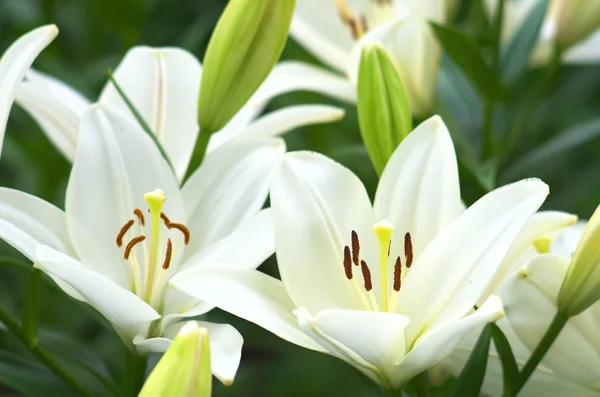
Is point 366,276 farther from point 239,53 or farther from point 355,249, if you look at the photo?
point 239,53

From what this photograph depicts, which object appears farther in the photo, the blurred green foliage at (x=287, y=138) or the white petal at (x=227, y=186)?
the blurred green foliage at (x=287, y=138)

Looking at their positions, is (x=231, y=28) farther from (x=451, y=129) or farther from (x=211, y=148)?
(x=451, y=129)

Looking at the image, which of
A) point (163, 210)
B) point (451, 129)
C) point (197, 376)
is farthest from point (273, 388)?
point (197, 376)

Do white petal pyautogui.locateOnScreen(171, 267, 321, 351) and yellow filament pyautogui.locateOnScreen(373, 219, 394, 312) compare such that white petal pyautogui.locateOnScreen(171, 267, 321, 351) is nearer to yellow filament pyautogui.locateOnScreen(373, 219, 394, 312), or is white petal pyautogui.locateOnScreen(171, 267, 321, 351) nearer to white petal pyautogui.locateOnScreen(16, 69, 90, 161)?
yellow filament pyautogui.locateOnScreen(373, 219, 394, 312)

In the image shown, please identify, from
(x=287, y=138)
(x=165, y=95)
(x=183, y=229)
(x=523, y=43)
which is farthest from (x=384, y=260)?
(x=287, y=138)

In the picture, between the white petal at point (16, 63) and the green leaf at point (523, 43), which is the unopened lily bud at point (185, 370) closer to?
the white petal at point (16, 63)

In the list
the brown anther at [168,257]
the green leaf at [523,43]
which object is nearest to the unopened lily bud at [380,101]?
the brown anther at [168,257]

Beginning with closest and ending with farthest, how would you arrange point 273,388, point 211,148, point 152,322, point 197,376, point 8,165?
point 197,376
point 152,322
point 211,148
point 273,388
point 8,165
